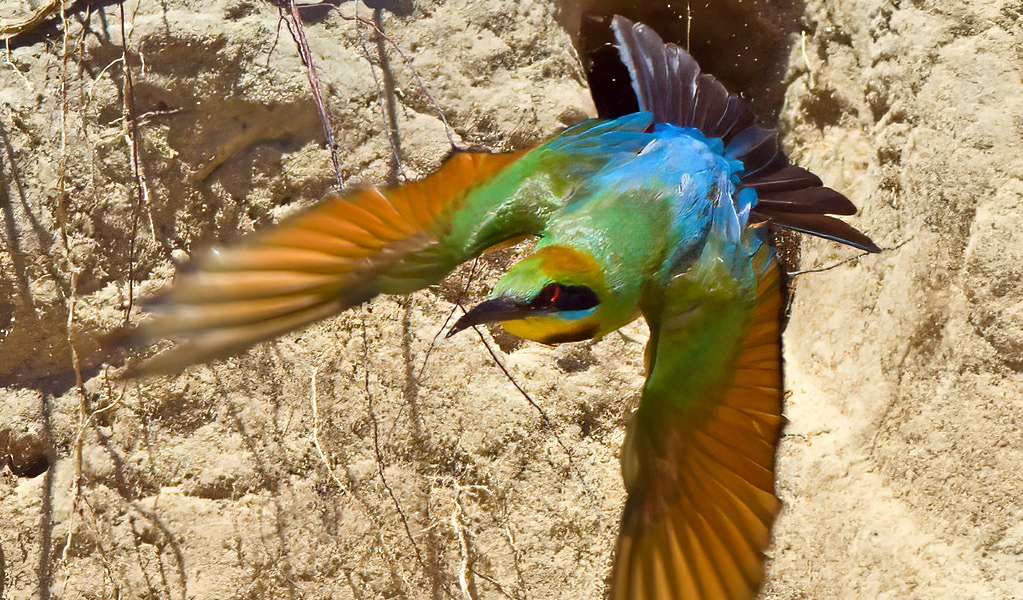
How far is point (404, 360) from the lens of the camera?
1.91 meters

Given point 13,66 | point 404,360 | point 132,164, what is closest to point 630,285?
point 404,360

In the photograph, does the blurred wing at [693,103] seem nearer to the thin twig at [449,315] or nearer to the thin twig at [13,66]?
the thin twig at [449,315]

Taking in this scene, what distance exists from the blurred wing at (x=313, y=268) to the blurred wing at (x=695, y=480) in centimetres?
44

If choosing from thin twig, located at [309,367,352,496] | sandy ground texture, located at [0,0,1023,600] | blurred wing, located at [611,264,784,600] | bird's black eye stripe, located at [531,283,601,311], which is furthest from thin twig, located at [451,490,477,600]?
bird's black eye stripe, located at [531,283,601,311]

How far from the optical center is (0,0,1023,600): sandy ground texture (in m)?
1.77

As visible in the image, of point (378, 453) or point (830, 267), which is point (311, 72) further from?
point (830, 267)

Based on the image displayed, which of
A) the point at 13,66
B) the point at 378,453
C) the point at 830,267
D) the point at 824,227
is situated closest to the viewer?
the point at 824,227

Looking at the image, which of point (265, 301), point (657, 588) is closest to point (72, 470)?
point (265, 301)

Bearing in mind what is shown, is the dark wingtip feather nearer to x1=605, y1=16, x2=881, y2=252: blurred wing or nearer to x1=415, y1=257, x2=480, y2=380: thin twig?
x1=605, y1=16, x2=881, y2=252: blurred wing

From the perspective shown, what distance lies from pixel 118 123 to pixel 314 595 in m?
1.26

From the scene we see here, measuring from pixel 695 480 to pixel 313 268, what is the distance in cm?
82

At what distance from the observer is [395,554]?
6.07 ft

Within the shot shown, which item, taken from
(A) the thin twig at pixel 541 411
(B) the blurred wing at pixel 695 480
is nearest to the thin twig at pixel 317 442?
(A) the thin twig at pixel 541 411

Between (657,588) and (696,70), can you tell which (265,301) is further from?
(696,70)
